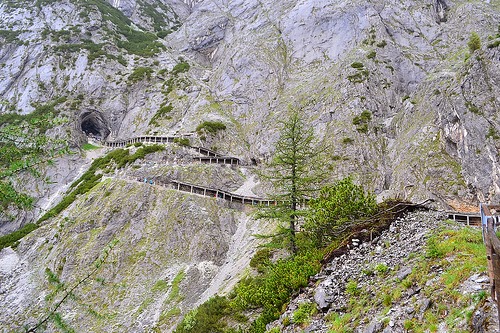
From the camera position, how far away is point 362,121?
56938 mm

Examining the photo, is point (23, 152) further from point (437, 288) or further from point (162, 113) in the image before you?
point (162, 113)

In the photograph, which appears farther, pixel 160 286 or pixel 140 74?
pixel 140 74

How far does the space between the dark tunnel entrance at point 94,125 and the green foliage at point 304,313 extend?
266ft

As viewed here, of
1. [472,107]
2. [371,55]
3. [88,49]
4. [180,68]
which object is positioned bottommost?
[472,107]

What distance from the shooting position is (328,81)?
6688 centimetres

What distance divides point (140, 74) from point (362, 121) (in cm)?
6191

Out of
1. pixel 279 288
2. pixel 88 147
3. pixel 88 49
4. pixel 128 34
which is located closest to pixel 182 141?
pixel 88 147

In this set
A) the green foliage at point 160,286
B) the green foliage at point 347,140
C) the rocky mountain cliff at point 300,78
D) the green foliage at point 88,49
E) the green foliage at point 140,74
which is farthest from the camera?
the green foliage at point 88,49

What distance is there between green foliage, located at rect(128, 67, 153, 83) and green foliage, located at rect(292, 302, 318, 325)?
87230 millimetres

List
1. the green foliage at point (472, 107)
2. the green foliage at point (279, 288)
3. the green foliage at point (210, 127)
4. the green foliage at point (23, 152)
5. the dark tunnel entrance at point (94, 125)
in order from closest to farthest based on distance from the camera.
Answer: the green foliage at point (23, 152), the green foliage at point (279, 288), the green foliage at point (472, 107), the green foliage at point (210, 127), the dark tunnel entrance at point (94, 125)

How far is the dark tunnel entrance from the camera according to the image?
8419cm

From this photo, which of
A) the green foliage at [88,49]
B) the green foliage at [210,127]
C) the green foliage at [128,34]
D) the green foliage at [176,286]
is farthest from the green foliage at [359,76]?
the green foliage at [88,49]

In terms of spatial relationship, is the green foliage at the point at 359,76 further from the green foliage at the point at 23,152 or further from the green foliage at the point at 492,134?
the green foliage at the point at 23,152

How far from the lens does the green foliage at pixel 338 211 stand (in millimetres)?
17094
